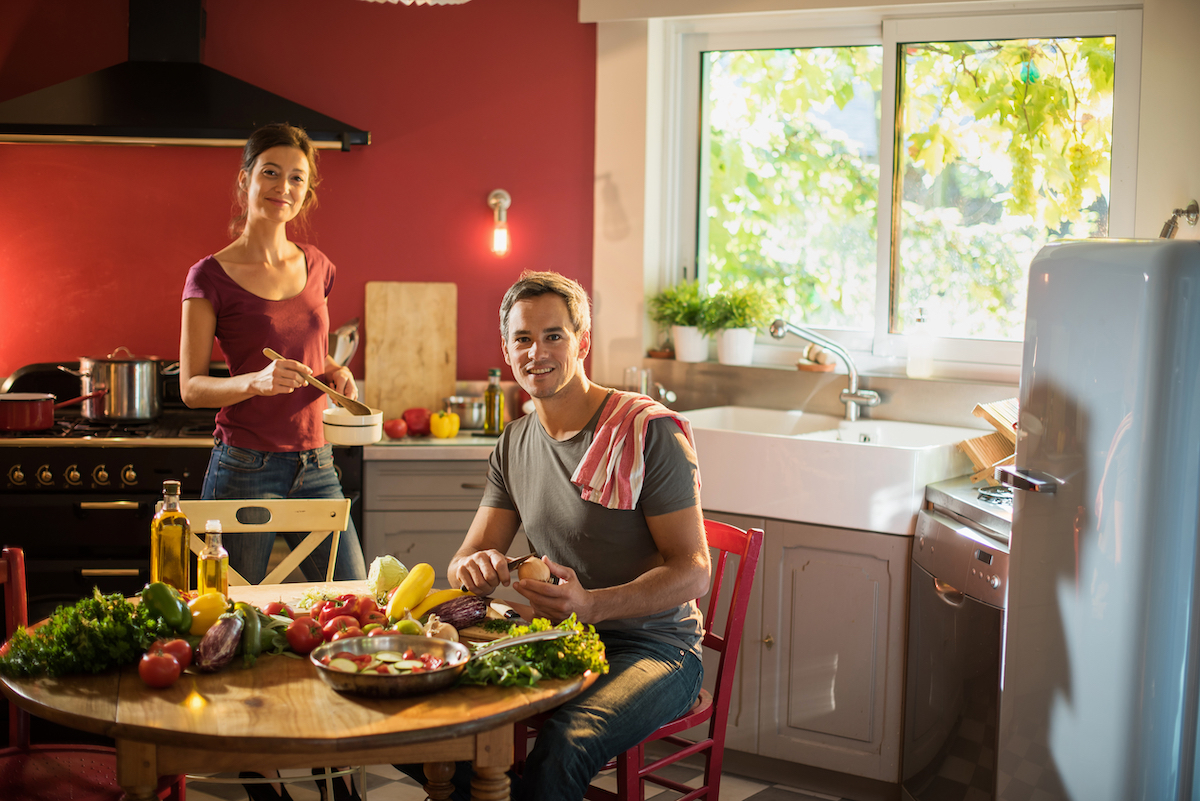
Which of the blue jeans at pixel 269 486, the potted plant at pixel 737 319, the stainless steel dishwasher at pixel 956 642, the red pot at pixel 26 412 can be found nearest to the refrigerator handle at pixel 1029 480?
the stainless steel dishwasher at pixel 956 642

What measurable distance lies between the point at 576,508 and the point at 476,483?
4.32 feet

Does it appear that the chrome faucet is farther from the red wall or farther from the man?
the man

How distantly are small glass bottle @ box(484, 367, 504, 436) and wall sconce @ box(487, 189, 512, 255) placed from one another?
440 mm

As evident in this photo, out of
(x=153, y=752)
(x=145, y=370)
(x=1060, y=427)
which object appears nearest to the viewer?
(x=153, y=752)

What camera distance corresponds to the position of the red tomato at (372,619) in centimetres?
161

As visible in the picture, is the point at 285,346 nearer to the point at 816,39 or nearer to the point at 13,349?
the point at 13,349

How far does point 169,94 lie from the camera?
3156mm

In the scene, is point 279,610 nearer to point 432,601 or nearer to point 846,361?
point 432,601

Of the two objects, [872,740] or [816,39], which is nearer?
[872,740]

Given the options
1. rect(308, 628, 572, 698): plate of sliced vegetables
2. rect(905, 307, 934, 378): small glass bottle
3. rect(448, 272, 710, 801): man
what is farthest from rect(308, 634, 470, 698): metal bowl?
rect(905, 307, 934, 378): small glass bottle

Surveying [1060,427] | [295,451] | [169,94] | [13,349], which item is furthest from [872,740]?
[13,349]

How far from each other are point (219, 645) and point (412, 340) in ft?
7.32

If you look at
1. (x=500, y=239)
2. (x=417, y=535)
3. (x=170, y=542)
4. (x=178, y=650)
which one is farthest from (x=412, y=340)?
(x=178, y=650)

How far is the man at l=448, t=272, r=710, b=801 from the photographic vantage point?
5.58 feet
